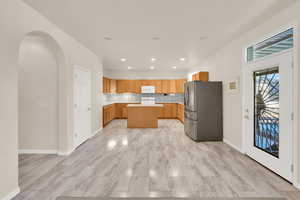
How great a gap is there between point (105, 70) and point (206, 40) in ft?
20.4

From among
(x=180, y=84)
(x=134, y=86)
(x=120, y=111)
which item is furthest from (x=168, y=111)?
(x=120, y=111)

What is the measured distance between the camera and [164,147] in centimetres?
446

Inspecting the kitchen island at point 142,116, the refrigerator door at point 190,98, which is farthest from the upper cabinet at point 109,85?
the refrigerator door at point 190,98

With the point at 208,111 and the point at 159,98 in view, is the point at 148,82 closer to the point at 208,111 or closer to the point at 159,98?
the point at 159,98

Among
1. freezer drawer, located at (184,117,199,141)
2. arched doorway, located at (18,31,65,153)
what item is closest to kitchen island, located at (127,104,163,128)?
freezer drawer, located at (184,117,199,141)

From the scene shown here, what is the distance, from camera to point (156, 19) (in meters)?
3.17

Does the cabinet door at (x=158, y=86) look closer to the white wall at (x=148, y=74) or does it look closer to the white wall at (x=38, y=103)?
the white wall at (x=148, y=74)

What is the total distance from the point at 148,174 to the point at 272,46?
3215 mm

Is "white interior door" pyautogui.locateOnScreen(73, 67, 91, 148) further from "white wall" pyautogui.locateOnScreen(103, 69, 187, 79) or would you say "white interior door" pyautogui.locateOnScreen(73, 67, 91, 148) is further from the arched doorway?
"white wall" pyautogui.locateOnScreen(103, 69, 187, 79)

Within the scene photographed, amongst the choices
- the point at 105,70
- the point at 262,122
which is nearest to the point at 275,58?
the point at 262,122

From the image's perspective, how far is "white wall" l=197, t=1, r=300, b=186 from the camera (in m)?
2.75

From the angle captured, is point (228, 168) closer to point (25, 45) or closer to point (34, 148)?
point (34, 148)

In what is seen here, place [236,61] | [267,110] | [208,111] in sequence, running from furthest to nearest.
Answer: [208,111] < [236,61] < [267,110]

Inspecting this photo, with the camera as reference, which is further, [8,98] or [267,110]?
[267,110]
